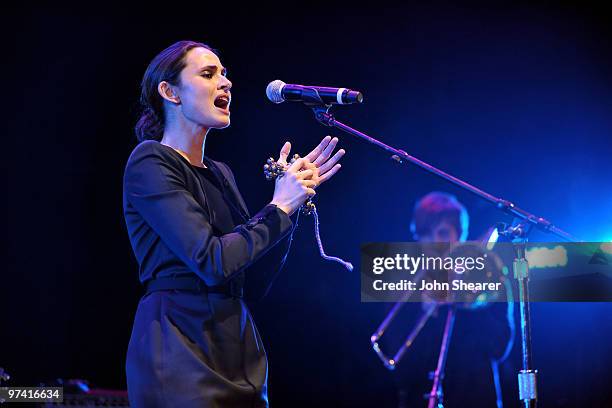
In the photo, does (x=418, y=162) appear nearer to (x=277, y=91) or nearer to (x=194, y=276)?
(x=277, y=91)

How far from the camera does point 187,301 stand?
58.2 inches

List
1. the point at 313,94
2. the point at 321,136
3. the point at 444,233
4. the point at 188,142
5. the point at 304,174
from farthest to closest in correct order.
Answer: the point at 321,136 < the point at 444,233 < the point at 313,94 < the point at 188,142 < the point at 304,174

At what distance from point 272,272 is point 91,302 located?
2218 mm

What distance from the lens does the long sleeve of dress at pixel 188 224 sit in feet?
4.69

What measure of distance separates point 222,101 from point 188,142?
0.15 meters

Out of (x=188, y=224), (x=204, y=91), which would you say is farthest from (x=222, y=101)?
(x=188, y=224)

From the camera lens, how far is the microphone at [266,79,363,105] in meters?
1.82

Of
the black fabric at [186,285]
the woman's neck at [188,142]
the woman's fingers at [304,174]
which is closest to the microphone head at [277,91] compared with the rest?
the woman's neck at [188,142]

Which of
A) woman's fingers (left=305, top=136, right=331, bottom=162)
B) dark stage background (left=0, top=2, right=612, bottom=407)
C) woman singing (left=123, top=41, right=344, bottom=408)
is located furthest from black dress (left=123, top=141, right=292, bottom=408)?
dark stage background (left=0, top=2, right=612, bottom=407)

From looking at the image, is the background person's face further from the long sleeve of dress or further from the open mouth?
the long sleeve of dress

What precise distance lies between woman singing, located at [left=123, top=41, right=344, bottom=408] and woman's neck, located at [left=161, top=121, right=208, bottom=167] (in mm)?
35

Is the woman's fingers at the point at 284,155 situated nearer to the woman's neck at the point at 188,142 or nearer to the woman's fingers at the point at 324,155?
the woman's fingers at the point at 324,155

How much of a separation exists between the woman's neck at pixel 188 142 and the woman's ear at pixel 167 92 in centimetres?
8

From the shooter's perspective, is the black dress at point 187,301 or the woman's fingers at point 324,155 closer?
the black dress at point 187,301
